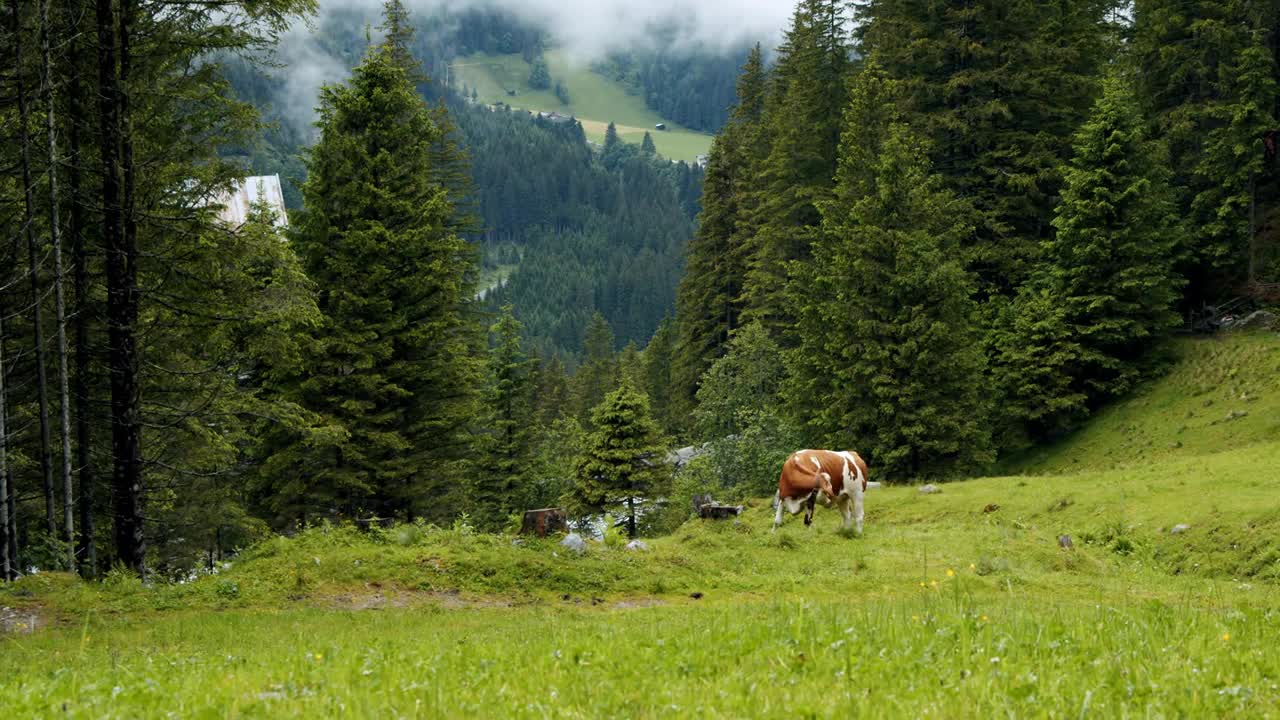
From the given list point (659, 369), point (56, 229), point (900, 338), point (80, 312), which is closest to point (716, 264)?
point (659, 369)

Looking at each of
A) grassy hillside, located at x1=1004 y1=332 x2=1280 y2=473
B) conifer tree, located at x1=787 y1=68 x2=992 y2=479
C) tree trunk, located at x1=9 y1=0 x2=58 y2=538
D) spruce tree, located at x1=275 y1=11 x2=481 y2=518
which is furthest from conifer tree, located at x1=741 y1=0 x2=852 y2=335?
tree trunk, located at x1=9 y1=0 x2=58 y2=538

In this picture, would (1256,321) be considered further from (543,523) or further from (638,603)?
(638,603)

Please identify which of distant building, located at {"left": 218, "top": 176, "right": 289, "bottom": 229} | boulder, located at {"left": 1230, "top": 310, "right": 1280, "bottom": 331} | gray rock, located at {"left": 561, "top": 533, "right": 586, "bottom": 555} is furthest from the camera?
boulder, located at {"left": 1230, "top": 310, "right": 1280, "bottom": 331}

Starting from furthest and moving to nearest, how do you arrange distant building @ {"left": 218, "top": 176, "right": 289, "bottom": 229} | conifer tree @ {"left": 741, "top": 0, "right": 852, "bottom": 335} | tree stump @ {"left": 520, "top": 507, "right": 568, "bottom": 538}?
conifer tree @ {"left": 741, "top": 0, "right": 852, "bottom": 335}, distant building @ {"left": 218, "top": 176, "right": 289, "bottom": 229}, tree stump @ {"left": 520, "top": 507, "right": 568, "bottom": 538}

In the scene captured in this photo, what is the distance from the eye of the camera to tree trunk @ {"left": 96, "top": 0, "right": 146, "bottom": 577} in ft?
49.9

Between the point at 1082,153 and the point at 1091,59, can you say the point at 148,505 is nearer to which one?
the point at 1082,153

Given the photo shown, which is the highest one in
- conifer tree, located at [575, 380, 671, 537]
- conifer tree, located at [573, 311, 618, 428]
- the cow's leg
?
the cow's leg

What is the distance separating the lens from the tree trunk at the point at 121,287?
1520cm

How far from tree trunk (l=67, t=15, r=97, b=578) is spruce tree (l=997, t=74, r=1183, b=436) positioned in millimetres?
32315

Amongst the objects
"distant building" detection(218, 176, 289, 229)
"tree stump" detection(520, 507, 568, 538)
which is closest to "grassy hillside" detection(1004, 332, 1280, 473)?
"tree stump" detection(520, 507, 568, 538)

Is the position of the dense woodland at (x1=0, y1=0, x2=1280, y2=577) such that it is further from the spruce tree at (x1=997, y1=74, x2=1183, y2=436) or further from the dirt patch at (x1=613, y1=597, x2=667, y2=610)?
the dirt patch at (x1=613, y1=597, x2=667, y2=610)

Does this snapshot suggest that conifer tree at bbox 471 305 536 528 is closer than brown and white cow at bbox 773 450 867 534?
No

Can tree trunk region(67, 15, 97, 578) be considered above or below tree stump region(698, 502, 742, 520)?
above

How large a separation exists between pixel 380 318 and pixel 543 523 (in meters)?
13.5
